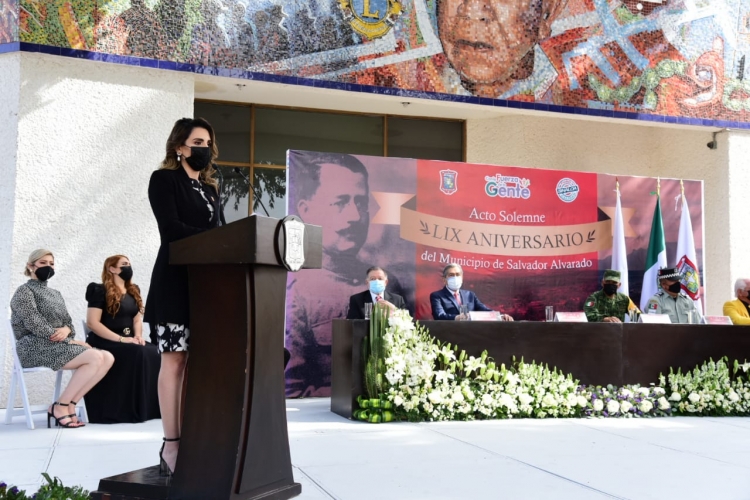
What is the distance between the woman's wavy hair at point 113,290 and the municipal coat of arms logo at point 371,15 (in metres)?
4.04

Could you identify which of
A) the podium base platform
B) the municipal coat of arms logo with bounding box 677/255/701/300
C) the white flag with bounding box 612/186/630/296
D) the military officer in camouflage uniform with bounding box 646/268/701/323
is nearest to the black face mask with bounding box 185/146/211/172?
the podium base platform

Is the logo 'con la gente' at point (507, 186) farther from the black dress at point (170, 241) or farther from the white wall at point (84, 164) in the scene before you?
the black dress at point (170, 241)

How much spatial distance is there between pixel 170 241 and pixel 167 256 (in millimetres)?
69

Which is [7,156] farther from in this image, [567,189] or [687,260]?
[687,260]

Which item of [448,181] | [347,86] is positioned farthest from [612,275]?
A: [347,86]

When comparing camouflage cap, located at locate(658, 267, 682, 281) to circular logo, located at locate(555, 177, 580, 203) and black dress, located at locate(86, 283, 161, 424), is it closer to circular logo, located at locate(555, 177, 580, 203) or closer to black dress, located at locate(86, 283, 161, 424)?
circular logo, located at locate(555, 177, 580, 203)

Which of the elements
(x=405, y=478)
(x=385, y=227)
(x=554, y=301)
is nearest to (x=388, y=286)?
(x=385, y=227)

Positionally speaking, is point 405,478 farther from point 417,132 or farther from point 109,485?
point 417,132

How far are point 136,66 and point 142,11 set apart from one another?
57cm

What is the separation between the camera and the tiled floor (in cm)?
409

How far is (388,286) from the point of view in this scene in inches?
345

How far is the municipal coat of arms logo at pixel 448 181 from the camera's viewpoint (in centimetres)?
912

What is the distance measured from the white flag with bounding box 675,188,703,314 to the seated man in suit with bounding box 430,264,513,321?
2.80 metres

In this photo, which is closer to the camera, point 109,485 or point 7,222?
point 109,485
